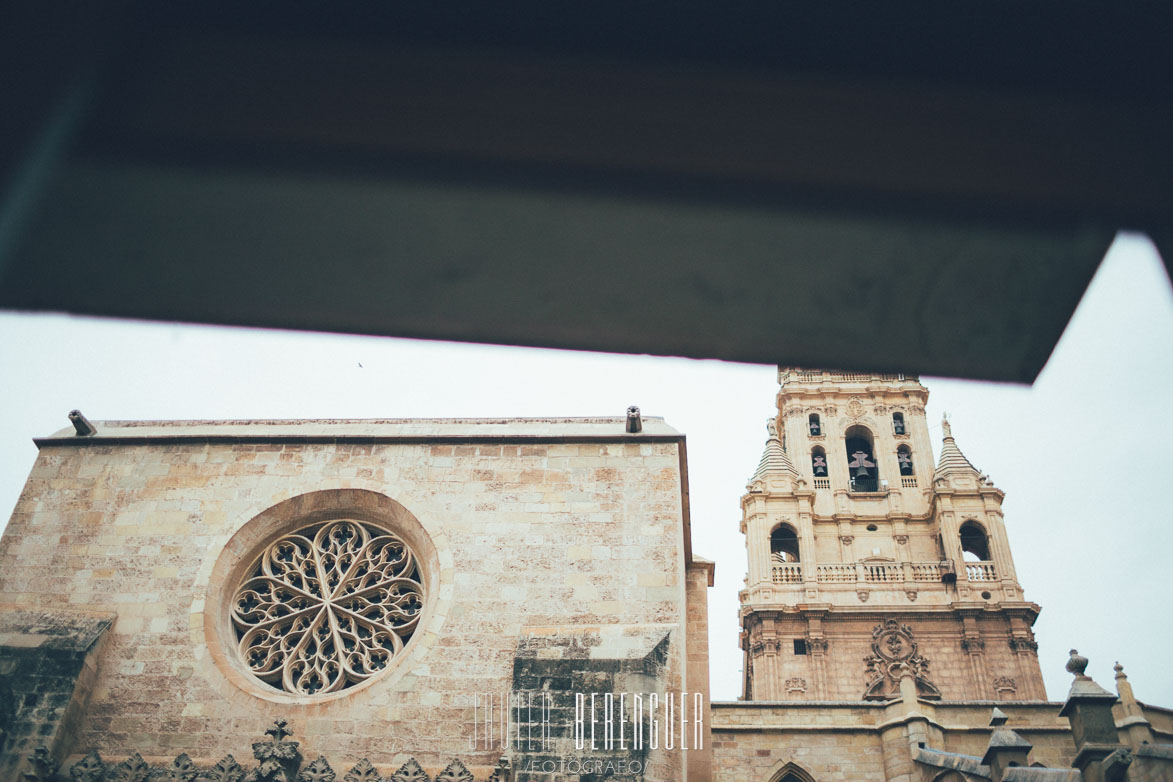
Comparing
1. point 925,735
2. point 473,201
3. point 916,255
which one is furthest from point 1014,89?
point 925,735

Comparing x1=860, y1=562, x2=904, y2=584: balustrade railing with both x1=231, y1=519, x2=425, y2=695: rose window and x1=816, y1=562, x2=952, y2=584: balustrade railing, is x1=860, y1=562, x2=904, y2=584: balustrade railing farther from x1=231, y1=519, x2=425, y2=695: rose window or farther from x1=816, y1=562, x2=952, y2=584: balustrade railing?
x1=231, y1=519, x2=425, y2=695: rose window

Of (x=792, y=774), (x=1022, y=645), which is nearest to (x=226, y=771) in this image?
(x=792, y=774)

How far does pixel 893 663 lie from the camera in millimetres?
25672

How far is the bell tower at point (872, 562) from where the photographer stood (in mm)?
25781

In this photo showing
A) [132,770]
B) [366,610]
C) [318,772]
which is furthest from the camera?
→ [366,610]

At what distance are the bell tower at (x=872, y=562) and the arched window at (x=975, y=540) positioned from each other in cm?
5

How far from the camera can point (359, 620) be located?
10195 millimetres

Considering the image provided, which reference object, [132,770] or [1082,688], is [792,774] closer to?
[1082,688]

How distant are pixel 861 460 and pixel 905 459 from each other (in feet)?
4.96

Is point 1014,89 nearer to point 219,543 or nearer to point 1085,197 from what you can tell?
point 1085,197

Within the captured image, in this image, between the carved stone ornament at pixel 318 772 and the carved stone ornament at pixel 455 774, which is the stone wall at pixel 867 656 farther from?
the carved stone ornament at pixel 318 772

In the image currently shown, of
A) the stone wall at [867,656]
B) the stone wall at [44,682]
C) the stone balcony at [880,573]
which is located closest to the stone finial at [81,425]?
the stone wall at [44,682]

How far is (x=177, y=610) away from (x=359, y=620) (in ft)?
6.30

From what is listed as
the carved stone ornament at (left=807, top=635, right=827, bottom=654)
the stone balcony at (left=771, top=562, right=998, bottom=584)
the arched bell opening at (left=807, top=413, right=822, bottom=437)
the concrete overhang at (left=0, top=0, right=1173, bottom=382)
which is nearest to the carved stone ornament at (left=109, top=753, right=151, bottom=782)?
the concrete overhang at (left=0, top=0, right=1173, bottom=382)
